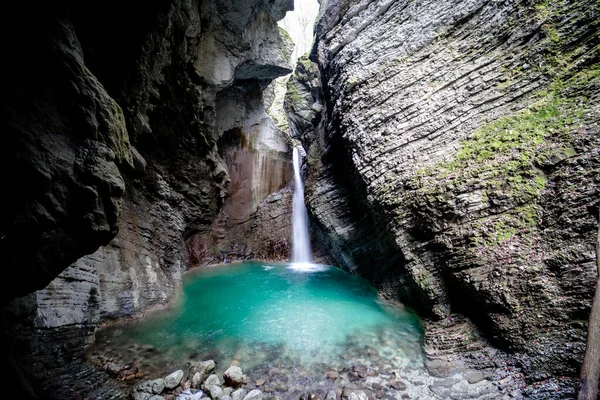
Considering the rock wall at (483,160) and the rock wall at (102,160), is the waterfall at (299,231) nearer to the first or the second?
the rock wall at (102,160)

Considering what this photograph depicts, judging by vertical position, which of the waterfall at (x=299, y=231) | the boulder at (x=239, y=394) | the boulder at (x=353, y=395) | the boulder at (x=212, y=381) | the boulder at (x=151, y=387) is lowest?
the boulder at (x=353, y=395)

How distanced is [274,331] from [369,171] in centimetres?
577

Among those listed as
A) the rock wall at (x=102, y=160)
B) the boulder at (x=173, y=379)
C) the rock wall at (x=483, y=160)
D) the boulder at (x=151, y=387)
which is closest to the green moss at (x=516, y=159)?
the rock wall at (x=483, y=160)

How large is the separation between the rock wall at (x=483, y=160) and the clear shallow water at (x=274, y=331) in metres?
1.03

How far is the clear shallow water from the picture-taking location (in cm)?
540

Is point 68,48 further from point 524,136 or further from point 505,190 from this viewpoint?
point 524,136

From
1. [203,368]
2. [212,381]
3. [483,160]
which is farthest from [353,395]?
[483,160]

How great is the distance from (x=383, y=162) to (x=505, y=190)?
134 inches

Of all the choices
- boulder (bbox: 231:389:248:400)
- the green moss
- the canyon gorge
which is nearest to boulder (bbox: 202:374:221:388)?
boulder (bbox: 231:389:248:400)

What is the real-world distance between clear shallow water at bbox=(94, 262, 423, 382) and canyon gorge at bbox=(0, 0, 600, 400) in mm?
617

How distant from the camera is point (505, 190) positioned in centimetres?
582

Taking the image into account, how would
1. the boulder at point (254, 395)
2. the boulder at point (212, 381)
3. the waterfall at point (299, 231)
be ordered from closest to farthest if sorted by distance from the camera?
the boulder at point (254, 395)
the boulder at point (212, 381)
the waterfall at point (299, 231)

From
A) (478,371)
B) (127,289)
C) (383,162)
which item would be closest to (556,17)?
(383,162)

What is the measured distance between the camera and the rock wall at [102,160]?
258 cm
